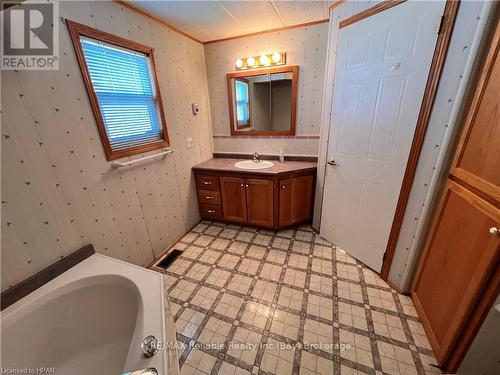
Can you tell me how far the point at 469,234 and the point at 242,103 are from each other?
242cm

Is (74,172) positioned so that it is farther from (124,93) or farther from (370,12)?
(370,12)

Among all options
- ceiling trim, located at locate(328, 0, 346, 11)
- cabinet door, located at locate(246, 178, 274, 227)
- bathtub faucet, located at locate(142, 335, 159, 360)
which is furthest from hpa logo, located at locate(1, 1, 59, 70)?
ceiling trim, located at locate(328, 0, 346, 11)

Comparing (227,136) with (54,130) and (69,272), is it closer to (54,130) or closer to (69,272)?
(54,130)

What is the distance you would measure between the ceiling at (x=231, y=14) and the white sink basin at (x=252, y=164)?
1450 mm

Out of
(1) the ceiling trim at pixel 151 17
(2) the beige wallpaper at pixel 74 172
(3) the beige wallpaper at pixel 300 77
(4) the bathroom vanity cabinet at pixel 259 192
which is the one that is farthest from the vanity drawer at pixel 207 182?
(1) the ceiling trim at pixel 151 17

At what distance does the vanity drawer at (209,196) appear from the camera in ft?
8.34

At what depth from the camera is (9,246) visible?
40.4 inches

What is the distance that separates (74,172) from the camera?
51.3 inches

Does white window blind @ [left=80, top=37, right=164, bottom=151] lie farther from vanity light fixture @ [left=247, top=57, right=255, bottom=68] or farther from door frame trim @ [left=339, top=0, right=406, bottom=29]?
door frame trim @ [left=339, top=0, right=406, bottom=29]

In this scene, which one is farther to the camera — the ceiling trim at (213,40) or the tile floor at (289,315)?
the ceiling trim at (213,40)

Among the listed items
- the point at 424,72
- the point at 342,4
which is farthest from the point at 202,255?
the point at 342,4

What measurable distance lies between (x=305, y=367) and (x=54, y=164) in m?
1.93

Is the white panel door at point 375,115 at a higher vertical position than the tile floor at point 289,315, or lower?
higher

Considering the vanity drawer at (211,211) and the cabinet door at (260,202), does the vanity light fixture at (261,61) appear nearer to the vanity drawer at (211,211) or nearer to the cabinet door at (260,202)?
the cabinet door at (260,202)
